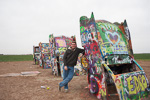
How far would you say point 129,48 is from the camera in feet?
14.3

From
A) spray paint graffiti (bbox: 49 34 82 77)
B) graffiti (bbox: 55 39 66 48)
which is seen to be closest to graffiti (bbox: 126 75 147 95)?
spray paint graffiti (bbox: 49 34 82 77)

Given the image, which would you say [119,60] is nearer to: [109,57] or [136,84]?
[109,57]

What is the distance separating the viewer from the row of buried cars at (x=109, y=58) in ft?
11.2

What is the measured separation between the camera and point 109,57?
12.4 ft

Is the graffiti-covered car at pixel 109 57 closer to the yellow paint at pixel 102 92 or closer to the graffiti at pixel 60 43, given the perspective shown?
the yellow paint at pixel 102 92

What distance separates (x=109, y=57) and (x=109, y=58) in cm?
3

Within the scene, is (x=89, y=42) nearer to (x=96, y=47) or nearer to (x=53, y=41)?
(x=96, y=47)

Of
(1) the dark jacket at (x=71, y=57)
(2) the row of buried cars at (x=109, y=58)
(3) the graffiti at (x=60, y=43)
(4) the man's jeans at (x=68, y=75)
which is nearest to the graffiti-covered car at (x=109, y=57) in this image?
(2) the row of buried cars at (x=109, y=58)

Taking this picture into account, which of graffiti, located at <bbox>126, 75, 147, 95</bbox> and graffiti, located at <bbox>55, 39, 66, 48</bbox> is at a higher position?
graffiti, located at <bbox>55, 39, 66, 48</bbox>

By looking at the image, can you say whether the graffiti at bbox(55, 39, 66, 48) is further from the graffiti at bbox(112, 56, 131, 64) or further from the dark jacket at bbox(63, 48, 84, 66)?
the graffiti at bbox(112, 56, 131, 64)

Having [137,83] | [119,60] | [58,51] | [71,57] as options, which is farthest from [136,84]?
[58,51]

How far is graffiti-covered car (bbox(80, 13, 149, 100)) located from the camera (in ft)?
11.2

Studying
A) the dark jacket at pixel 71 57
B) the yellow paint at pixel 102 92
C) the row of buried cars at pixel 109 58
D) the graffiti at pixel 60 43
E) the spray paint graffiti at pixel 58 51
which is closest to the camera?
the row of buried cars at pixel 109 58

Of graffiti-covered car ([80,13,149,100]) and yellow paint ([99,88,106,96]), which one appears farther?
yellow paint ([99,88,106,96])
